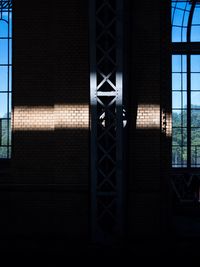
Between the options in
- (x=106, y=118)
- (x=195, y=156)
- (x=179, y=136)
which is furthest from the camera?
(x=179, y=136)

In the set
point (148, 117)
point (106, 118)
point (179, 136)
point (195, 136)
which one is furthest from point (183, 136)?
point (106, 118)

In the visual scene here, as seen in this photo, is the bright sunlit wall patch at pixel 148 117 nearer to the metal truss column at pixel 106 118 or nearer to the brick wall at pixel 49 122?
the metal truss column at pixel 106 118

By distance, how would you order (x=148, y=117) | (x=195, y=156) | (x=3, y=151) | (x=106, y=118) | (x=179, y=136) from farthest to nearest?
(x=179, y=136) < (x=195, y=156) < (x=3, y=151) < (x=148, y=117) < (x=106, y=118)

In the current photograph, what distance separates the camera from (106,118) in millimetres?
10797

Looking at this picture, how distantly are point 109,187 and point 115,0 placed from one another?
3747 millimetres

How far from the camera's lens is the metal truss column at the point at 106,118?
34.0 feet

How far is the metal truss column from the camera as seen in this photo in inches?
408

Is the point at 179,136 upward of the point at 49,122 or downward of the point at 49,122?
downward

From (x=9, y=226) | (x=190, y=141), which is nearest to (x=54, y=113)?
(x=9, y=226)

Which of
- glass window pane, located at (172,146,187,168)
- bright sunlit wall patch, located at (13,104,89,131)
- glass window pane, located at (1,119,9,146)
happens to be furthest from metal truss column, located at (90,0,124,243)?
glass window pane, located at (172,146,187,168)

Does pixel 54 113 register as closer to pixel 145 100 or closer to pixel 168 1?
pixel 145 100

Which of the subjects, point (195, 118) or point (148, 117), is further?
point (195, 118)

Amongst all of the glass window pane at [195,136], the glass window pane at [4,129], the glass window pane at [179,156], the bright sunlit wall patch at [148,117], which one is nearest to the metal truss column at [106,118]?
the bright sunlit wall patch at [148,117]

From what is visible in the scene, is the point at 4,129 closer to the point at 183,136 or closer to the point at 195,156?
the point at 183,136
